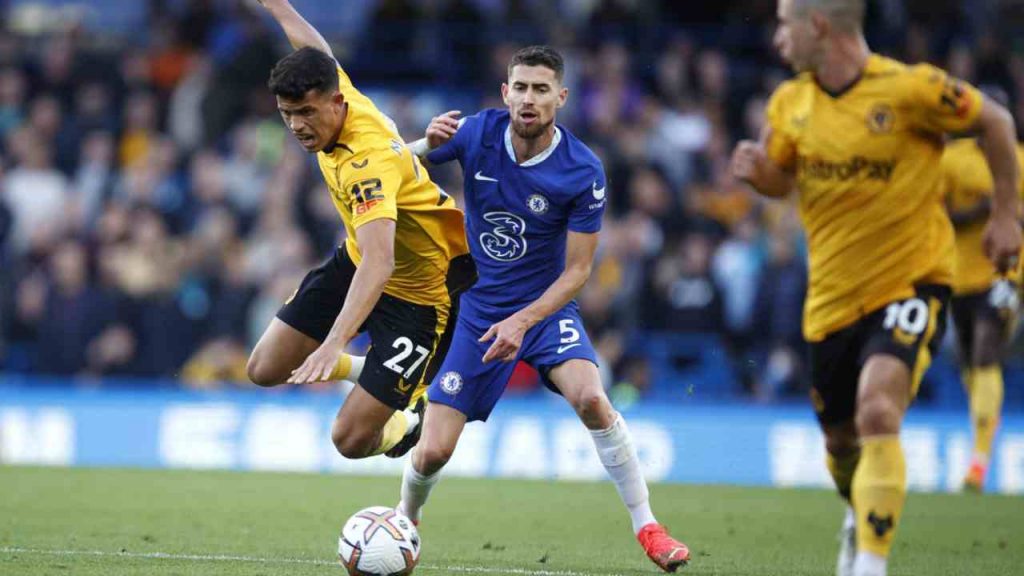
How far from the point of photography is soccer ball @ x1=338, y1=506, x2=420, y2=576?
680 centimetres

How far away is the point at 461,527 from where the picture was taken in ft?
32.3

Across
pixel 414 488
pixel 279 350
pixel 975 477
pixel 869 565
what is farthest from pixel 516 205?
pixel 975 477

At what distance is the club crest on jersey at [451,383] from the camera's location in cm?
819

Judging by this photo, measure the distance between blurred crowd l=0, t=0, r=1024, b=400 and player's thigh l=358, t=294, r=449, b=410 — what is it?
7.21 metres

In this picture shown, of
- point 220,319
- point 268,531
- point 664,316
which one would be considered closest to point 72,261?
point 220,319

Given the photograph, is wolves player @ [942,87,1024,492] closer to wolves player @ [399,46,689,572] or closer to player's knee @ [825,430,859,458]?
wolves player @ [399,46,689,572]

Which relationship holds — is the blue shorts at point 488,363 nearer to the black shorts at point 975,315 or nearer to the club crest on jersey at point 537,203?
the club crest on jersey at point 537,203

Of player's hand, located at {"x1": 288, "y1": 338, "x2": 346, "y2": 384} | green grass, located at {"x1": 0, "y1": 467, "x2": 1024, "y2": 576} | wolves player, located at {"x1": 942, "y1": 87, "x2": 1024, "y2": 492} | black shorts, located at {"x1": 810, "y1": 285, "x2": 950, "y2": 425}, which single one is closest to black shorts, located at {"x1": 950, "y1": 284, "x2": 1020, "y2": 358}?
wolves player, located at {"x1": 942, "y1": 87, "x2": 1024, "y2": 492}

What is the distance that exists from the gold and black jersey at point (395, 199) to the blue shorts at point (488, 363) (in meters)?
0.31

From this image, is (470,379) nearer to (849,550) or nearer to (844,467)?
(844,467)

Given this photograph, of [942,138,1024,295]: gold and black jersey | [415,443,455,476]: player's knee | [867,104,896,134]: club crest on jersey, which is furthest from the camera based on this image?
[942,138,1024,295]: gold and black jersey

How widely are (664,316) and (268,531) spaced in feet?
23.2

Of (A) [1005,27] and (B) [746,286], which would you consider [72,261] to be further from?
(A) [1005,27]

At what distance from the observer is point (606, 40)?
18859 millimetres
